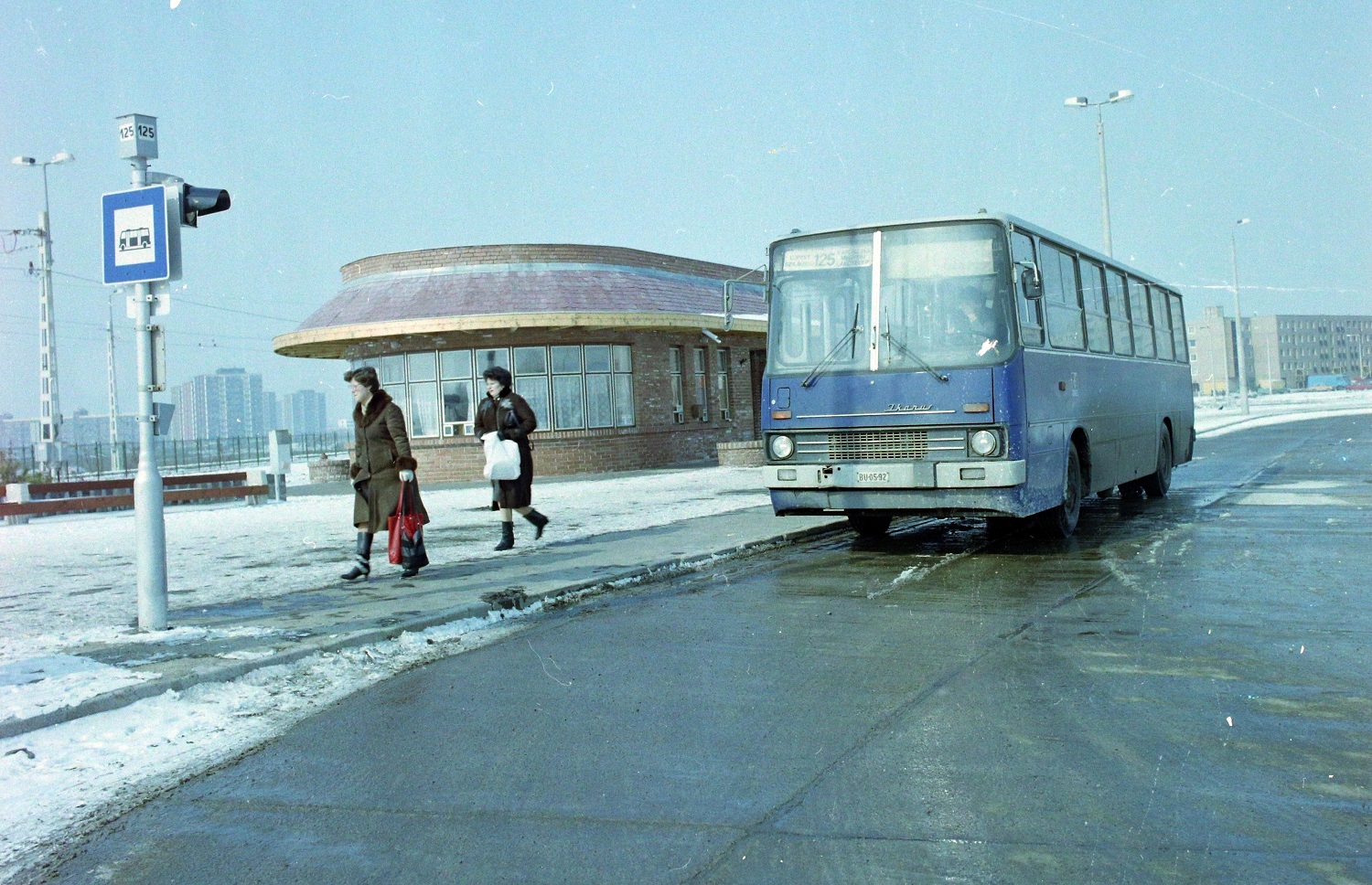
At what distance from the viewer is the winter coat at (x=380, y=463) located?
10.4 metres

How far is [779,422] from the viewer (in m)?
11.9

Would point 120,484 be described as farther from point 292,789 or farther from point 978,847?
point 978,847

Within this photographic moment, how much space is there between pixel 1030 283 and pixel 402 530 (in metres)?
6.32

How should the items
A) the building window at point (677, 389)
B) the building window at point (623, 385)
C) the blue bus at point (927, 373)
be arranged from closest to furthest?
the blue bus at point (927, 373) < the building window at point (623, 385) < the building window at point (677, 389)

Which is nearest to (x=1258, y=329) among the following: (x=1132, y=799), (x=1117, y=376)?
(x=1117, y=376)

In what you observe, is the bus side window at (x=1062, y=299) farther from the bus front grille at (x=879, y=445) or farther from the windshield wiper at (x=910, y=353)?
the bus front grille at (x=879, y=445)

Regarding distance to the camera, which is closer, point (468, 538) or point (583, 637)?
point (583, 637)

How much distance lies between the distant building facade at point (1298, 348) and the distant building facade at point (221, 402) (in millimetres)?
124740

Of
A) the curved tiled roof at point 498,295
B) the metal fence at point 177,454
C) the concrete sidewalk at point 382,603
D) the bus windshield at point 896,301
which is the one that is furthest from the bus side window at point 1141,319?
the metal fence at point 177,454

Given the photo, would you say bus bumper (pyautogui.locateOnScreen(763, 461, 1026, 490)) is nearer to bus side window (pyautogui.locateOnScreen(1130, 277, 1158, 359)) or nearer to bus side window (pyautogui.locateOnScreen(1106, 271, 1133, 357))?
bus side window (pyautogui.locateOnScreen(1106, 271, 1133, 357))

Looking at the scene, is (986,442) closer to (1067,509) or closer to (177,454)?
(1067,509)

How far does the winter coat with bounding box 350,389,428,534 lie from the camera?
1038 centimetres

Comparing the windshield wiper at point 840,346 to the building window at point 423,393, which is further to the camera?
the building window at point 423,393

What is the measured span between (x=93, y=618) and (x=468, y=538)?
5.53 m
